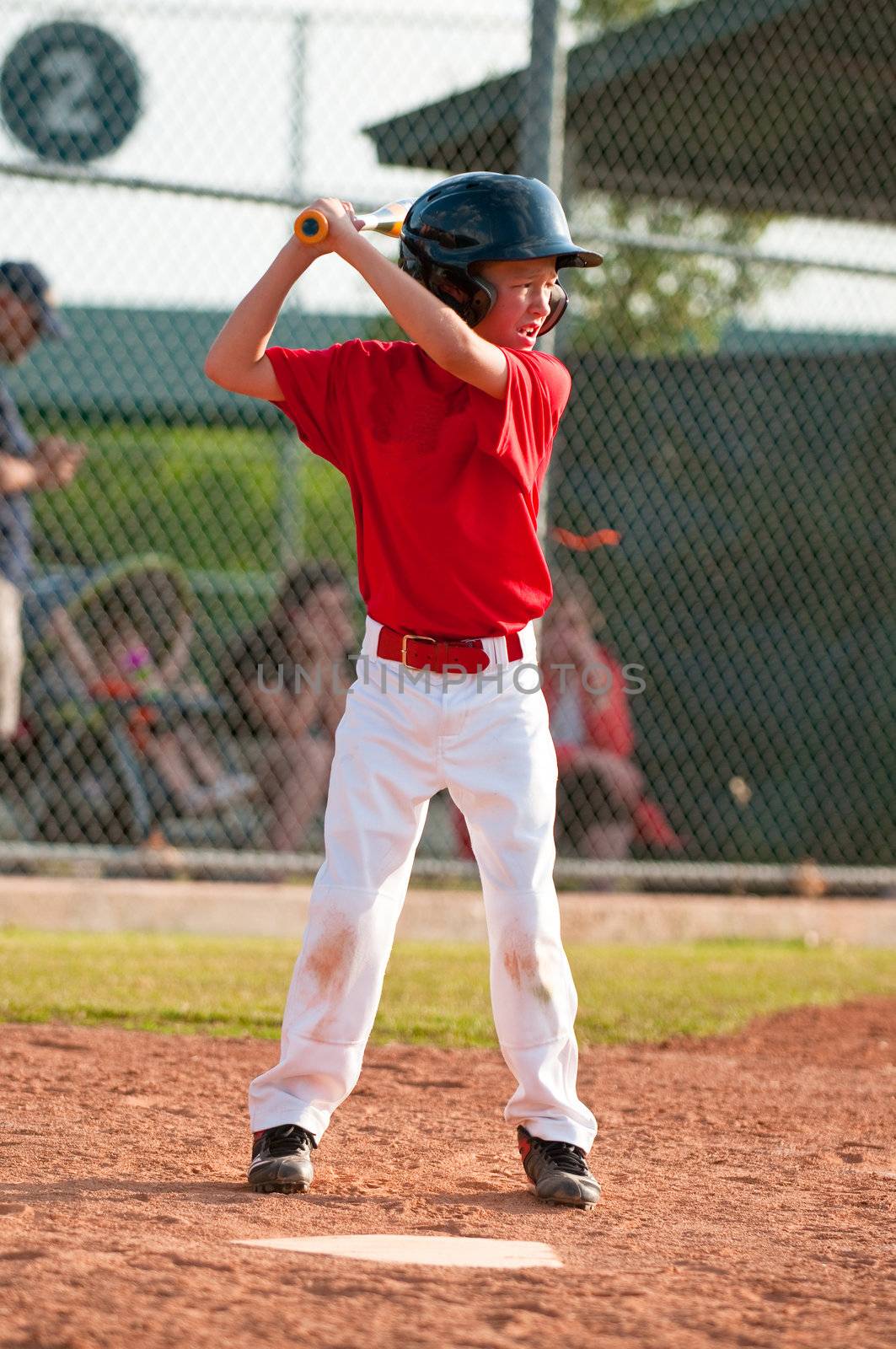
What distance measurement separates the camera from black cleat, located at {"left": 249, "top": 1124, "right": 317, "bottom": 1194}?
2705 millimetres

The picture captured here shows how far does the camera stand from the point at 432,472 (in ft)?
9.36

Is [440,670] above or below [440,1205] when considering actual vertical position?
above

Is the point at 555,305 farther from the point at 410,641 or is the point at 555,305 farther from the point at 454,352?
the point at 410,641

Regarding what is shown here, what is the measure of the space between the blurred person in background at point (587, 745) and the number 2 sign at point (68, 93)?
2610mm

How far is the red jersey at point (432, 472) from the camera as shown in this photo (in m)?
2.85

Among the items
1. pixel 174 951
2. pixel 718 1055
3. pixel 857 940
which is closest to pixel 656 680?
pixel 857 940

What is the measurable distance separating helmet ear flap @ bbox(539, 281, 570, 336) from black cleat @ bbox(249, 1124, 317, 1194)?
153 cm

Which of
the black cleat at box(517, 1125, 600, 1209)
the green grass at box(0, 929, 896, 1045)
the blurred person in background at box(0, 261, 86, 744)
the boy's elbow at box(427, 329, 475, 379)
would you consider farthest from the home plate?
the blurred person in background at box(0, 261, 86, 744)

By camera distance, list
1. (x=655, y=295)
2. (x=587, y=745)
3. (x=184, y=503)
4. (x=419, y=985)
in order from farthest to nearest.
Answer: (x=184, y=503), (x=655, y=295), (x=587, y=745), (x=419, y=985)

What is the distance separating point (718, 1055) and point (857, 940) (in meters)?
2.91

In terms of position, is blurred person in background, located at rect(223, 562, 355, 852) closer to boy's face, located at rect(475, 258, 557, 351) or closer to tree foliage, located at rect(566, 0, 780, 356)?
boy's face, located at rect(475, 258, 557, 351)

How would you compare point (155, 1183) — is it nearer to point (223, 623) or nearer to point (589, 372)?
point (589, 372)

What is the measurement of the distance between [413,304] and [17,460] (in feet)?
11.8

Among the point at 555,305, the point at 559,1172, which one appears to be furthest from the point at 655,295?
the point at 559,1172
